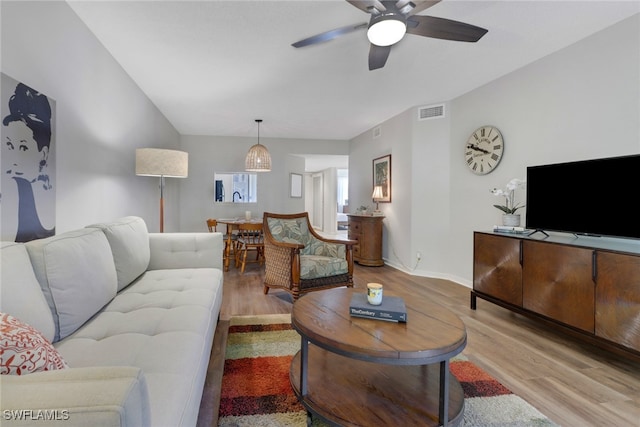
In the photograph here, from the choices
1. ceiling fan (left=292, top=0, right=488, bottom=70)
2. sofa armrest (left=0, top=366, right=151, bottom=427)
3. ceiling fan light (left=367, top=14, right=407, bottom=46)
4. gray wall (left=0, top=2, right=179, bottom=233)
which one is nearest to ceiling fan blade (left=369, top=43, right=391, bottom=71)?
ceiling fan (left=292, top=0, right=488, bottom=70)

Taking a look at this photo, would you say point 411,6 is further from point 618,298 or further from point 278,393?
point 278,393

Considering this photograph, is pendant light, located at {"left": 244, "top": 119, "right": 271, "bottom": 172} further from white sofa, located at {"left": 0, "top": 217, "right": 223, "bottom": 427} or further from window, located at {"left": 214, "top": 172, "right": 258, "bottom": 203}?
white sofa, located at {"left": 0, "top": 217, "right": 223, "bottom": 427}

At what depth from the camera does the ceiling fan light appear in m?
1.78

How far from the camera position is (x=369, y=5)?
1.75m

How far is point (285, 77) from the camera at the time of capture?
3283 millimetres

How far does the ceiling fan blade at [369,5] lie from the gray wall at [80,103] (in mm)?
1794

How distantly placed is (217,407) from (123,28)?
2711 mm

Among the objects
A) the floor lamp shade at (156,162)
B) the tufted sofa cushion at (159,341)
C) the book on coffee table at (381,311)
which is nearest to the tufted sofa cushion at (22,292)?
the tufted sofa cushion at (159,341)

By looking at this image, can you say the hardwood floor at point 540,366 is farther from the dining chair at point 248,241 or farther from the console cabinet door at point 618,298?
the dining chair at point 248,241

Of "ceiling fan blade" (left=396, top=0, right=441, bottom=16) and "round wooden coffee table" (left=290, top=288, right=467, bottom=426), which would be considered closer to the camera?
"round wooden coffee table" (left=290, top=288, right=467, bottom=426)

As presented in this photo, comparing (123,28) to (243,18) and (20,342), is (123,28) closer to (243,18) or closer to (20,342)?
(243,18)

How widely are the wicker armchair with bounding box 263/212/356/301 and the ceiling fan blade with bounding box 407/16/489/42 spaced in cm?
196

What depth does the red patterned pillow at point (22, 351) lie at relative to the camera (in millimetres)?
736

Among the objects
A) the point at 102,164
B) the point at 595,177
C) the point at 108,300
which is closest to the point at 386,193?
the point at 595,177
